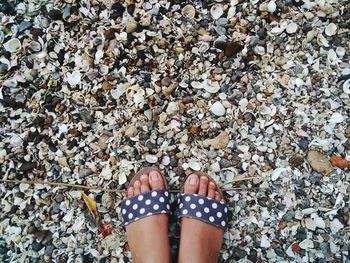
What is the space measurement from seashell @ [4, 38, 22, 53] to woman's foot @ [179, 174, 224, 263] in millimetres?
743

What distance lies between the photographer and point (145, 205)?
1.71 meters

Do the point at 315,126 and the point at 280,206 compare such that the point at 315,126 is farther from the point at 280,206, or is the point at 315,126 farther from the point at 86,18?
the point at 86,18

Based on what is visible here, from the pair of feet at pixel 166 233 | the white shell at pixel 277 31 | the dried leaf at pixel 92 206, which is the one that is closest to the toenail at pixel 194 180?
the pair of feet at pixel 166 233

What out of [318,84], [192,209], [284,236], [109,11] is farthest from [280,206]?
[109,11]

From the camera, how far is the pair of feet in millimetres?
1655

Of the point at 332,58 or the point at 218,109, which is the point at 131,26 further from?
the point at 332,58

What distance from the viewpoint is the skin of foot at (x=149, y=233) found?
1.65 metres

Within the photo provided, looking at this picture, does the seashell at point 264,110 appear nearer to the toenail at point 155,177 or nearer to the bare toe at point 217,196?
the bare toe at point 217,196

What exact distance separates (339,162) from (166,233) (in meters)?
0.62

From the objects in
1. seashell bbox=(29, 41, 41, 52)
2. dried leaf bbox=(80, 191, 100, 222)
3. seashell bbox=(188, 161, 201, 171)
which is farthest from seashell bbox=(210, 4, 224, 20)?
dried leaf bbox=(80, 191, 100, 222)

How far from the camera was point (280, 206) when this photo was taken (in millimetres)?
1699

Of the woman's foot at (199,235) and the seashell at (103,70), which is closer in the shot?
the woman's foot at (199,235)

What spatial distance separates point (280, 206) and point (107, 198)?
575 mm

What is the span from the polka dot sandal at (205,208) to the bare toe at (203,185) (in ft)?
0.05
